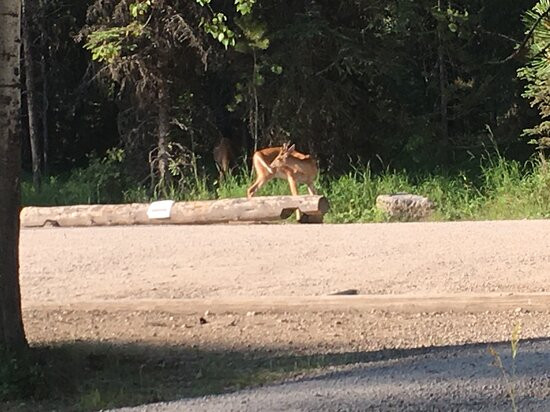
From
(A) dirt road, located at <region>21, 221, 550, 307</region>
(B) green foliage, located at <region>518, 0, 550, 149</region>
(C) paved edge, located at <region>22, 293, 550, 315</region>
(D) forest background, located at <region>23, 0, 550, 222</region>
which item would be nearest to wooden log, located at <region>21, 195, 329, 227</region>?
(A) dirt road, located at <region>21, 221, 550, 307</region>

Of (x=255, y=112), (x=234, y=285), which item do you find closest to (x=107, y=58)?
(x=255, y=112)

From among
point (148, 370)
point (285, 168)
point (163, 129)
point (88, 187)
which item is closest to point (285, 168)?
point (285, 168)

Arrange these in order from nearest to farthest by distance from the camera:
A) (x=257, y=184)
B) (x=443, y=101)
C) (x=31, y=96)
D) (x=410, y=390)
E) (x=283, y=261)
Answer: (x=410, y=390) < (x=283, y=261) < (x=257, y=184) < (x=443, y=101) < (x=31, y=96)

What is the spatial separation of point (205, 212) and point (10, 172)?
698cm

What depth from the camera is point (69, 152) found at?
22797 millimetres

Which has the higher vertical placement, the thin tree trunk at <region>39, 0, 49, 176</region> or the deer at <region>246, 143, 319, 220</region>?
the thin tree trunk at <region>39, 0, 49, 176</region>

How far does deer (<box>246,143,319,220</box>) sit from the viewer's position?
1516 centimetres

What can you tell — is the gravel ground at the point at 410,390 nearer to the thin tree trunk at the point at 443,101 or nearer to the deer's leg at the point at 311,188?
the deer's leg at the point at 311,188

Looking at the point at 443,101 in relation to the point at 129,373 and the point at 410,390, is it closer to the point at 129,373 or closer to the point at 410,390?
the point at 129,373

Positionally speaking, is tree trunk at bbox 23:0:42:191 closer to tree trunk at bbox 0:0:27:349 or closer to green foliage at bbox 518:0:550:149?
green foliage at bbox 518:0:550:149

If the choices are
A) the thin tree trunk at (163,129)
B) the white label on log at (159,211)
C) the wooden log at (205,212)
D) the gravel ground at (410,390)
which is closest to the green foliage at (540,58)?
the gravel ground at (410,390)

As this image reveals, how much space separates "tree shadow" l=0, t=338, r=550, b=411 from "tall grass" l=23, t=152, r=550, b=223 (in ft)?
25.3

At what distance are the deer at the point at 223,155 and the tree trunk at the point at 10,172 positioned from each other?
11.7 m

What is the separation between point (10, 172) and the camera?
6500 millimetres
